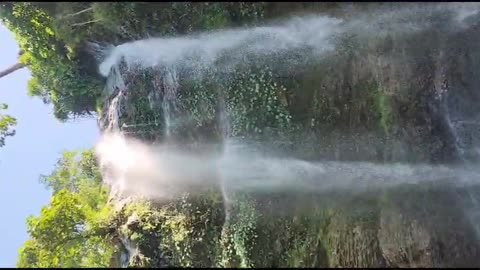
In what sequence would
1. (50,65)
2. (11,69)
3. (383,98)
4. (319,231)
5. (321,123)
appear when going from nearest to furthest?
(319,231), (383,98), (321,123), (50,65), (11,69)

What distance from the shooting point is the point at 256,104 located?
42.0ft

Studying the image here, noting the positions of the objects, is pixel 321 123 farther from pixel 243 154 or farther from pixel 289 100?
pixel 243 154

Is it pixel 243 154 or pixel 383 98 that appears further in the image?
pixel 243 154

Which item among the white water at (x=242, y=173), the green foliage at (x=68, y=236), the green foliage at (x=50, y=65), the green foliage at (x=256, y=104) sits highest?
the green foliage at (x=50, y=65)

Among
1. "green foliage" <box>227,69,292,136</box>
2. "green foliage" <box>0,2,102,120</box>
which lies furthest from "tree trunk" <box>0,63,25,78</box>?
"green foliage" <box>227,69,292,136</box>

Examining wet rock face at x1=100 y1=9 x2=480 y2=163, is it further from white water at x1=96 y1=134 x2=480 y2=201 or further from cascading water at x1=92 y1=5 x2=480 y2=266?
white water at x1=96 y1=134 x2=480 y2=201

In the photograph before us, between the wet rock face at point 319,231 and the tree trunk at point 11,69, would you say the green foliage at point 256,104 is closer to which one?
the wet rock face at point 319,231

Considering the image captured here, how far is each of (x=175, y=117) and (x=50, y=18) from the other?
173 inches

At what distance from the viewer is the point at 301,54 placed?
13109mm

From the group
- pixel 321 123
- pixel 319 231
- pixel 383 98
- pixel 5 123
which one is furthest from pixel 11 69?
pixel 383 98

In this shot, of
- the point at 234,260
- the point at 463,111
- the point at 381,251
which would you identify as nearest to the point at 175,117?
the point at 234,260

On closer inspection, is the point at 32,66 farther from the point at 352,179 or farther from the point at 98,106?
the point at 352,179

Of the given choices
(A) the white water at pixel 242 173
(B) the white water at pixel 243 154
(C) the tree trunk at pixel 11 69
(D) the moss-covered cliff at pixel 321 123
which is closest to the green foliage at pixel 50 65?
(C) the tree trunk at pixel 11 69

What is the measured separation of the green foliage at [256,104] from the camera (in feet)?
41.5
